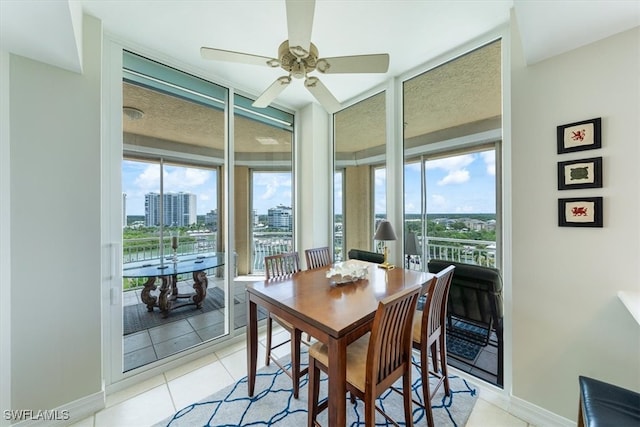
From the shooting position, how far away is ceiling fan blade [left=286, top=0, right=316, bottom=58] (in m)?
1.21

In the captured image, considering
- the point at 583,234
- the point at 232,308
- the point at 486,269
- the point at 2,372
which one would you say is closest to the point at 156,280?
the point at 232,308

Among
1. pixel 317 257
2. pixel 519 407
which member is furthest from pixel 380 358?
pixel 317 257

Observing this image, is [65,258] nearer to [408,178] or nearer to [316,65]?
[316,65]

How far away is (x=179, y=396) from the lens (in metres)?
1.98

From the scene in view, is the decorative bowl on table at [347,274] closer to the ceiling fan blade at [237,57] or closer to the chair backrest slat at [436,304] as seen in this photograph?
the chair backrest slat at [436,304]

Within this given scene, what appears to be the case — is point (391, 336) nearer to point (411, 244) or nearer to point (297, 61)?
point (411, 244)

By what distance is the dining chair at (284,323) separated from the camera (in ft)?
6.23

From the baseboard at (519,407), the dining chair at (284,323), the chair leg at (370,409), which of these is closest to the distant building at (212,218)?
the dining chair at (284,323)

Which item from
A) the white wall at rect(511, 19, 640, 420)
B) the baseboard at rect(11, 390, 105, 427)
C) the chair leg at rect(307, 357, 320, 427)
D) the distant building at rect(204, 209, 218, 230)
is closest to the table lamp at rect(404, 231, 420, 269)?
the white wall at rect(511, 19, 640, 420)

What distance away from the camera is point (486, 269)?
7.06ft

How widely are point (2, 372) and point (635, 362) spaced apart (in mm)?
3794

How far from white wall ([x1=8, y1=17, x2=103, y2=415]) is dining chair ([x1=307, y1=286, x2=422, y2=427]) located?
5.68 feet

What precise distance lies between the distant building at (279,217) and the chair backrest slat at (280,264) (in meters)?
0.99

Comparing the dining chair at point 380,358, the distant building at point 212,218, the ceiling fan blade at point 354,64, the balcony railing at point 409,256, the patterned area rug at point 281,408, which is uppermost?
the ceiling fan blade at point 354,64
